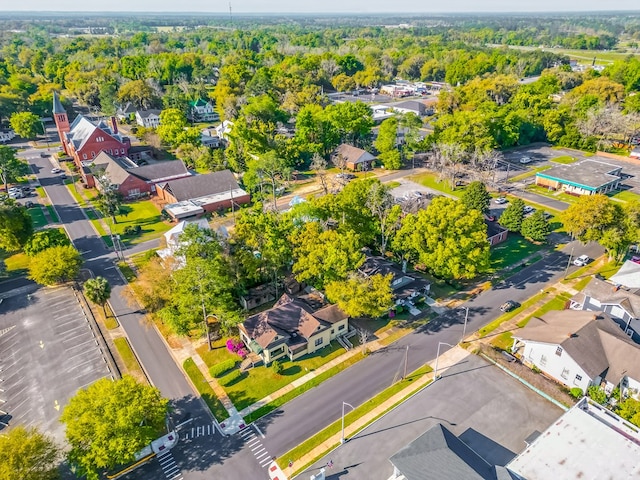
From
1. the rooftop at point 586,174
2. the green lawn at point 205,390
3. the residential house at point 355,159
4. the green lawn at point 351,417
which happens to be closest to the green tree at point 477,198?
the rooftop at point 586,174

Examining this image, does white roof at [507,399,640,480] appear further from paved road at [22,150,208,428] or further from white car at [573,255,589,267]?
white car at [573,255,589,267]

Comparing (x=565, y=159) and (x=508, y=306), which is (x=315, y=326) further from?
(x=565, y=159)

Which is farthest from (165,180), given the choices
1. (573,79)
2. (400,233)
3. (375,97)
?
(573,79)

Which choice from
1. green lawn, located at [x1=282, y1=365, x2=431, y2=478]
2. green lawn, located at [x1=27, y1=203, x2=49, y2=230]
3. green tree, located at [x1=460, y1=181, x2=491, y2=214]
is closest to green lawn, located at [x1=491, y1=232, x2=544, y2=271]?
green tree, located at [x1=460, y1=181, x2=491, y2=214]

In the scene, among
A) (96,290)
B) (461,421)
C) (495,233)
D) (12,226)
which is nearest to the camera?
(461,421)

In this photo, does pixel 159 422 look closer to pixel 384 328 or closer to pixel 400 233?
pixel 384 328

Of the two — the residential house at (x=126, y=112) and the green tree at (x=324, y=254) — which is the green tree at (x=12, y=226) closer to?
the green tree at (x=324, y=254)

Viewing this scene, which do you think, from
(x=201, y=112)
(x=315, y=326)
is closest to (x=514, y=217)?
(x=315, y=326)
